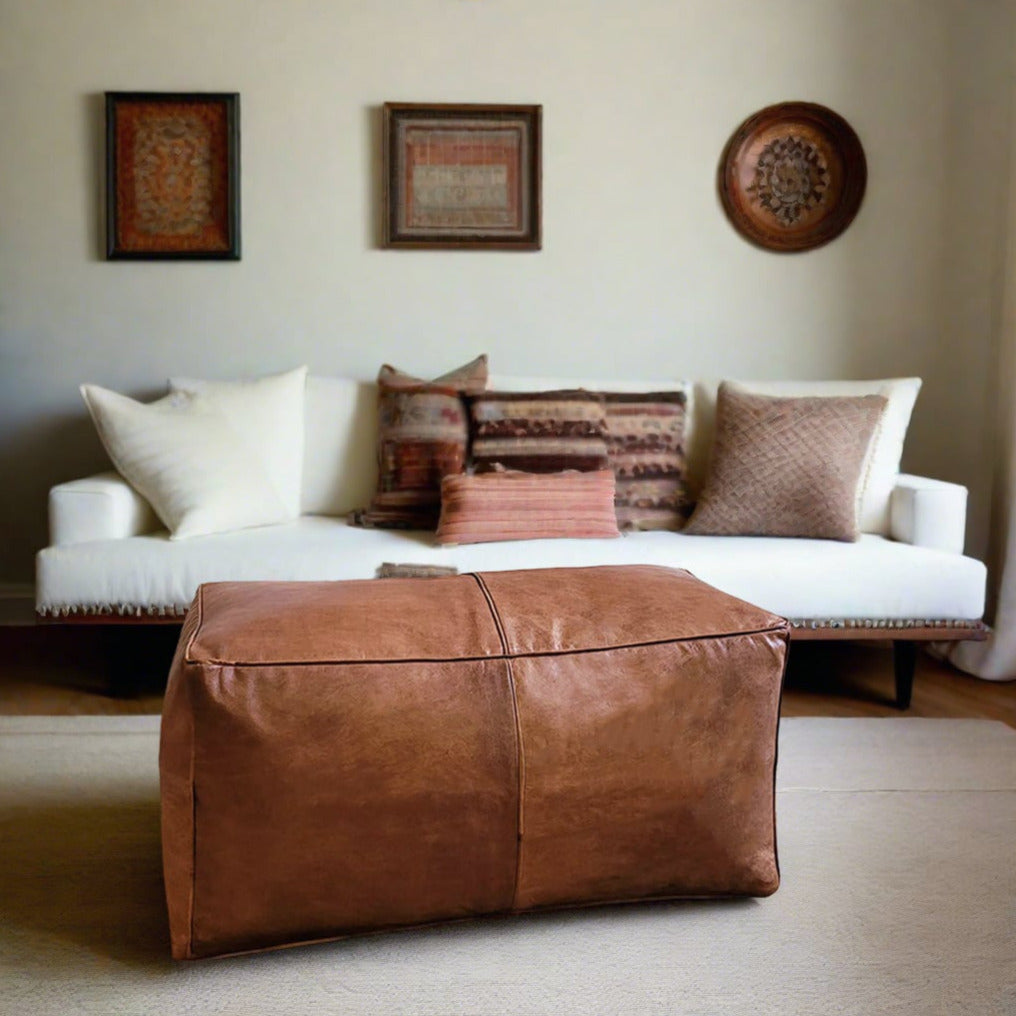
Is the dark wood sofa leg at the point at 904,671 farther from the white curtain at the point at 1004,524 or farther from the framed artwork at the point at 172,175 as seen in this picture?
the framed artwork at the point at 172,175

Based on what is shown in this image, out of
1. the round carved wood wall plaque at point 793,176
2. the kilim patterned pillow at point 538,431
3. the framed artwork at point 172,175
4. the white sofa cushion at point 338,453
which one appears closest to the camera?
the kilim patterned pillow at point 538,431

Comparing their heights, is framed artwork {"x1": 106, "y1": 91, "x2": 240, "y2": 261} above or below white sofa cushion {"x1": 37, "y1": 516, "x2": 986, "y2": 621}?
above

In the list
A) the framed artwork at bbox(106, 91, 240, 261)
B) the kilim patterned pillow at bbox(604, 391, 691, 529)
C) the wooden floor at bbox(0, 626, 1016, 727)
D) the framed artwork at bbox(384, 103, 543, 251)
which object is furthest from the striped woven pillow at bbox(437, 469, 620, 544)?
the framed artwork at bbox(106, 91, 240, 261)

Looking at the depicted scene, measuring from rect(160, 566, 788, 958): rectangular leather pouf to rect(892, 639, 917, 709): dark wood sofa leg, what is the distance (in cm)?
140

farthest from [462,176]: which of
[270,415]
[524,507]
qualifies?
[524,507]

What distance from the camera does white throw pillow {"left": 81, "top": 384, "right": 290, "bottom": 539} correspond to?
306 cm

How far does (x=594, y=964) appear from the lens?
64.8 inches

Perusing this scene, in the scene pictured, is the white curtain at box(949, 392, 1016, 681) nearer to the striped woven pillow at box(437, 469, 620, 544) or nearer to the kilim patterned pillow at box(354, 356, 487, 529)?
the striped woven pillow at box(437, 469, 620, 544)

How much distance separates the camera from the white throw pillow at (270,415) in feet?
11.0

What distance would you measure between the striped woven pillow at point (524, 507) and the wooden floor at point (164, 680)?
2.44ft

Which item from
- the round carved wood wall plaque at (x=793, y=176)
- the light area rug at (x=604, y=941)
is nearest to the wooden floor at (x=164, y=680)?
the light area rug at (x=604, y=941)

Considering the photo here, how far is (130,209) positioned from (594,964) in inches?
117

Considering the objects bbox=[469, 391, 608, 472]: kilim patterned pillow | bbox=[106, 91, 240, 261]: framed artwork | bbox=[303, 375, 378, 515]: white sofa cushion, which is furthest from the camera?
bbox=[106, 91, 240, 261]: framed artwork

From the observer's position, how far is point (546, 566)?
2.93 metres
